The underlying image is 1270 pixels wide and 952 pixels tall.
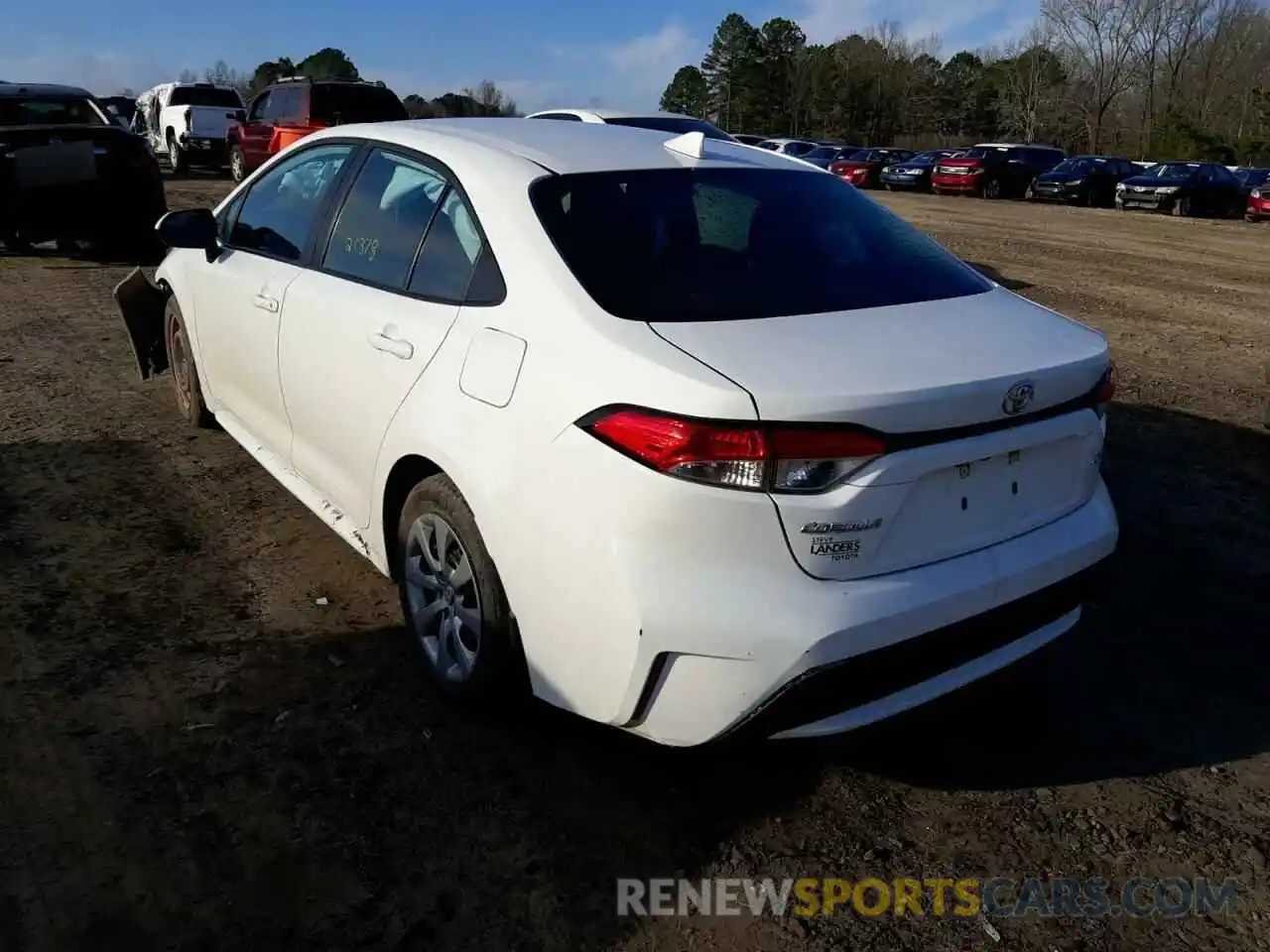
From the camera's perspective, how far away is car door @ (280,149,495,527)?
3.14m

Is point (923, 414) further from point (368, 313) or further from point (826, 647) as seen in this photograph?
point (368, 313)

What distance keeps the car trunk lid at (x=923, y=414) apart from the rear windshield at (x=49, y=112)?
1043cm

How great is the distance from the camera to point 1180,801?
9.52 ft

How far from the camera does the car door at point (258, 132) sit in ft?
60.1

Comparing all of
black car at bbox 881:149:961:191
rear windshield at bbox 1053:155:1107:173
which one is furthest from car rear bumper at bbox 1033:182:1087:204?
black car at bbox 881:149:961:191

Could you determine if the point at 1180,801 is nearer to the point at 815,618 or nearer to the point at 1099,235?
the point at 815,618

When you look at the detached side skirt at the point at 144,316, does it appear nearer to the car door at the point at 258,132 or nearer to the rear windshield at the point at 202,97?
the car door at the point at 258,132

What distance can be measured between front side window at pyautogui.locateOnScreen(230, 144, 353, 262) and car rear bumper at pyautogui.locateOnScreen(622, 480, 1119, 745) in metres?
2.37

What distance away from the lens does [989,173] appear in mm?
30172

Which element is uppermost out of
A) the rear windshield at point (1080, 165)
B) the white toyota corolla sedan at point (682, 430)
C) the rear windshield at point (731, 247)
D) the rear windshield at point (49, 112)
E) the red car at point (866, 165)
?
the rear windshield at point (49, 112)

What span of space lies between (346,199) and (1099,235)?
18123mm

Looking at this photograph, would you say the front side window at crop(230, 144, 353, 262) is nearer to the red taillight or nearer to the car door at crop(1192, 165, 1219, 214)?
the red taillight

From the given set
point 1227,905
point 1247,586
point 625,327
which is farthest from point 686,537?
point 1247,586

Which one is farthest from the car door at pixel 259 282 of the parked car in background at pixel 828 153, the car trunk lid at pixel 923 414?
the parked car in background at pixel 828 153
